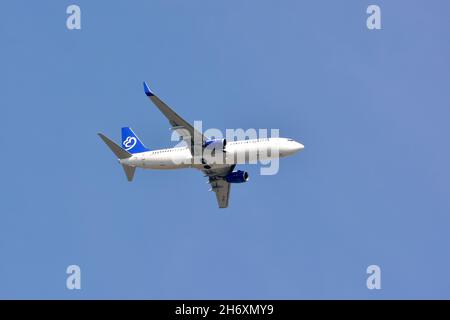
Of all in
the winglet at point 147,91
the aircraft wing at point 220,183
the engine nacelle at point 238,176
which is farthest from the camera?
the aircraft wing at point 220,183

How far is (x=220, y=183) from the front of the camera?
379ft

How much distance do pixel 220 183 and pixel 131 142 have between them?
468 inches

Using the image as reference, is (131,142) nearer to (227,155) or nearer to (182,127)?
(182,127)

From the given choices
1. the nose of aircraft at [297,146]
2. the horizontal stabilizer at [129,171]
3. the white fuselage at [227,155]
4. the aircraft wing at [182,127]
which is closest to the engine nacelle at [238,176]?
the white fuselage at [227,155]

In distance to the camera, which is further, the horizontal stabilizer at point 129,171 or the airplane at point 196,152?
the horizontal stabilizer at point 129,171

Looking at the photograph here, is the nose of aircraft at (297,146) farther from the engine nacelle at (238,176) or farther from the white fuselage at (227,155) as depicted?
the engine nacelle at (238,176)

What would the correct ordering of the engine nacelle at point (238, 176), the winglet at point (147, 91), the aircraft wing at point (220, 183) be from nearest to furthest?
1. the winglet at point (147, 91)
2. the engine nacelle at point (238, 176)
3. the aircraft wing at point (220, 183)

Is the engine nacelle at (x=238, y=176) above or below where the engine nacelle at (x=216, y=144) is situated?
below

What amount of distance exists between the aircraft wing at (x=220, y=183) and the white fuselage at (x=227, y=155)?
443 centimetres

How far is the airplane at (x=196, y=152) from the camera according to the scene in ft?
340

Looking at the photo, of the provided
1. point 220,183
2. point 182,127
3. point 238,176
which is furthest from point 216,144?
point 220,183

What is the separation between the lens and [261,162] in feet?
348

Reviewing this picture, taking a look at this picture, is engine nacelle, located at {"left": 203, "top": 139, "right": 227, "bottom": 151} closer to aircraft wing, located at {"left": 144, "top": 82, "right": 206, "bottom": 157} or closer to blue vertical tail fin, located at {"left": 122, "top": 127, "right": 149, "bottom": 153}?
aircraft wing, located at {"left": 144, "top": 82, "right": 206, "bottom": 157}

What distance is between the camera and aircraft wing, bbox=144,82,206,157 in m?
102
